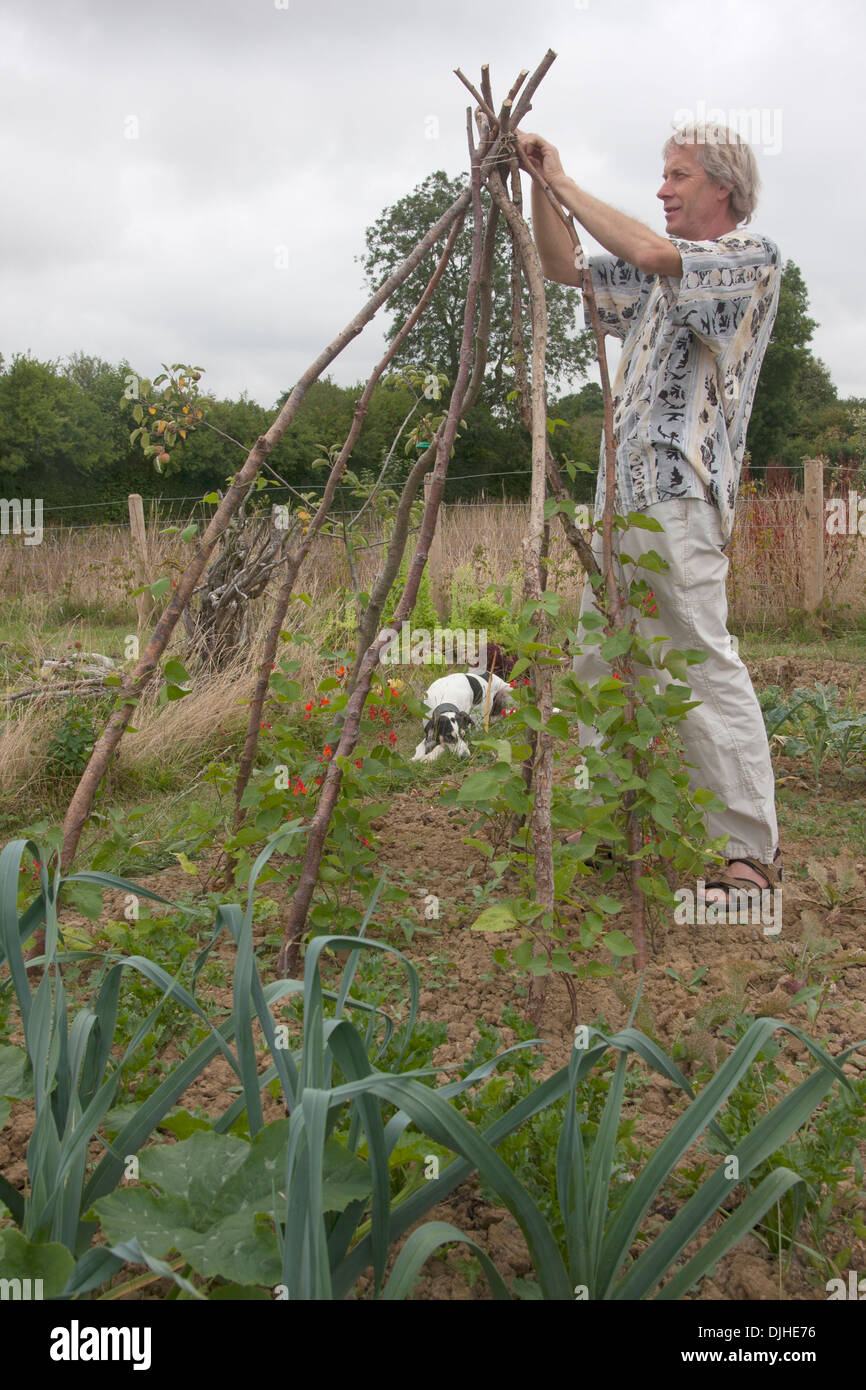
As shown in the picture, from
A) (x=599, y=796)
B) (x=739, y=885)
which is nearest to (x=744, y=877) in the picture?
(x=739, y=885)

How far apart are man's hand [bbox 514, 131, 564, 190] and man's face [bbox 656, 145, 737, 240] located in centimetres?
44

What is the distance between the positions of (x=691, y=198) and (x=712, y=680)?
3.97ft

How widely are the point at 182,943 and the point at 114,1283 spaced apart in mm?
877

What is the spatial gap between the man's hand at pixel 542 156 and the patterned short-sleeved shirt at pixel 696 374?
312 mm

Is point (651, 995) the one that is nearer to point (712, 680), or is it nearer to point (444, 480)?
point (712, 680)

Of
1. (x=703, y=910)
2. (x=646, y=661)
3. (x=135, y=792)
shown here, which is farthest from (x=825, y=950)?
(x=135, y=792)

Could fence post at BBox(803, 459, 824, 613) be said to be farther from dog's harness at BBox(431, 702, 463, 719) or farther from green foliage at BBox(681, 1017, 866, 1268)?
green foliage at BBox(681, 1017, 866, 1268)

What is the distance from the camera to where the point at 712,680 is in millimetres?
2340

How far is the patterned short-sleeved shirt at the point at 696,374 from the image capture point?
2.10 metres

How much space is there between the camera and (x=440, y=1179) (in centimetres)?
95

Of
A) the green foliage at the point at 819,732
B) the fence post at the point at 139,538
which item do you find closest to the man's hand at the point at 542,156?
the green foliage at the point at 819,732

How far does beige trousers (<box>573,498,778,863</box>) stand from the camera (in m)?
2.30

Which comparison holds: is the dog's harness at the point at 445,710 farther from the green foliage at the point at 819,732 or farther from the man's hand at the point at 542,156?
the man's hand at the point at 542,156
